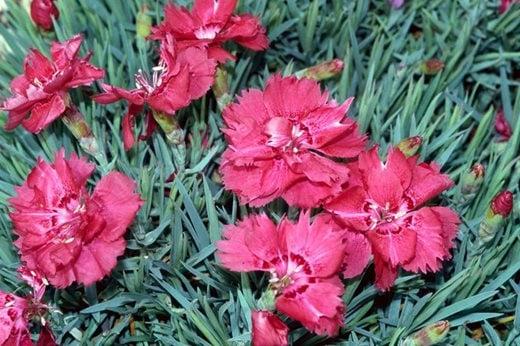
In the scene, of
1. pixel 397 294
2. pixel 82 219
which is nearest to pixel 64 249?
pixel 82 219

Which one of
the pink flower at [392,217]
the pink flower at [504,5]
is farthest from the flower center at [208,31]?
the pink flower at [504,5]

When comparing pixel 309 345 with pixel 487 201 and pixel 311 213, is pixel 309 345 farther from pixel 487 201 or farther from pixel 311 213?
pixel 487 201

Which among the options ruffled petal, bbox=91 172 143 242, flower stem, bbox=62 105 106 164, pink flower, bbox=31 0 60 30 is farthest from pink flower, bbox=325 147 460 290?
pink flower, bbox=31 0 60 30

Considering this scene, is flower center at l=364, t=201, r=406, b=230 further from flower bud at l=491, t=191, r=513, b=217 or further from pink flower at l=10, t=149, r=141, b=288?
pink flower at l=10, t=149, r=141, b=288

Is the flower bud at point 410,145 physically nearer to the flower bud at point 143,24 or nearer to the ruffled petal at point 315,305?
the ruffled petal at point 315,305

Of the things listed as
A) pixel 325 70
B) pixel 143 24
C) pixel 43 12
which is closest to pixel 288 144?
pixel 325 70
